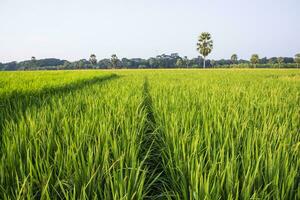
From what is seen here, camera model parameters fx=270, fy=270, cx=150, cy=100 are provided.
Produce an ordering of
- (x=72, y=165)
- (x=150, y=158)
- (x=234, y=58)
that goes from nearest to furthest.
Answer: (x=72, y=165), (x=150, y=158), (x=234, y=58)

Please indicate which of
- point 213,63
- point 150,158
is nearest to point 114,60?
point 213,63

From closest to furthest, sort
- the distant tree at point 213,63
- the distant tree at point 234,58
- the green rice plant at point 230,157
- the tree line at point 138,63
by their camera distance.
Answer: the green rice plant at point 230,157
the tree line at point 138,63
the distant tree at point 213,63
the distant tree at point 234,58

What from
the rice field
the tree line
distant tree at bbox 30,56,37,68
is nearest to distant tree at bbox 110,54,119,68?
the tree line

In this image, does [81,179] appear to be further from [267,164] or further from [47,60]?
[47,60]

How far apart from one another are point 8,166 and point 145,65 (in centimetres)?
9778

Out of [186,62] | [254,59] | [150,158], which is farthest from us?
[186,62]

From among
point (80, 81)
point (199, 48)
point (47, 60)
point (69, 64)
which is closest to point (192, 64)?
point (199, 48)

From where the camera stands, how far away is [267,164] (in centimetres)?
140

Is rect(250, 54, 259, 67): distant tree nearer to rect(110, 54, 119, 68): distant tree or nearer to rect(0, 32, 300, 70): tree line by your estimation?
rect(0, 32, 300, 70): tree line

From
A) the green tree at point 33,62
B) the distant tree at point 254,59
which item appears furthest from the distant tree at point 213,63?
the green tree at point 33,62

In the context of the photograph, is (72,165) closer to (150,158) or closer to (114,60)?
(150,158)

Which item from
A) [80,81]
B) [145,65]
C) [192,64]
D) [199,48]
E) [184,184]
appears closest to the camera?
A: [184,184]

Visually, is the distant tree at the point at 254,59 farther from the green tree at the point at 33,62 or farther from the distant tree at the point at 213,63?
the green tree at the point at 33,62

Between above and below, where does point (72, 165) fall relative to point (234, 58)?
below
